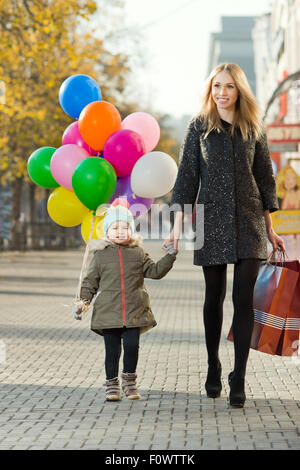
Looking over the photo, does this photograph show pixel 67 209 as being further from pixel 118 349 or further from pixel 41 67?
pixel 41 67

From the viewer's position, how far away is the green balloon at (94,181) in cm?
713

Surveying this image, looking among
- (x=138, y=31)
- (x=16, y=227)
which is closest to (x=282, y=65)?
(x=138, y=31)

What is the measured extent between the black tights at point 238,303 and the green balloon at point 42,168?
220 cm

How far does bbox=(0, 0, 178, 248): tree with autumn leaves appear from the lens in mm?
17812

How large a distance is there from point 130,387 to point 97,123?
2.23 m

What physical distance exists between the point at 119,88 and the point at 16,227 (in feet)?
19.4

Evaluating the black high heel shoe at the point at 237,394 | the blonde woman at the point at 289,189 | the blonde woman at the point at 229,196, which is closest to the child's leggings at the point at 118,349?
the blonde woman at the point at 229,196

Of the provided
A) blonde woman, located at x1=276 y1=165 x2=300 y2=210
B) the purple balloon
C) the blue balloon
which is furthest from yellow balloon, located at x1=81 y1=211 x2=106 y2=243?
blonde woman, located at x1=276 y1=165 x2=300 y2=210

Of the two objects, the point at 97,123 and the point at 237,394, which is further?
the point at 97,123

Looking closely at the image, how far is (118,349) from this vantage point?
6160 mm

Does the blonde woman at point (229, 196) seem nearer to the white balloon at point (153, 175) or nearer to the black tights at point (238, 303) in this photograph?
the black tights at point (238, 303)

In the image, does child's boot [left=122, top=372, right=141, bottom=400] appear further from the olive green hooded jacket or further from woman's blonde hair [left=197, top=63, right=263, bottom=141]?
woman's blonde hair [left=197, top=63, right=263, bottom=141]

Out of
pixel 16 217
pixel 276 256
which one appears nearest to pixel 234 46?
pixel 16 217
